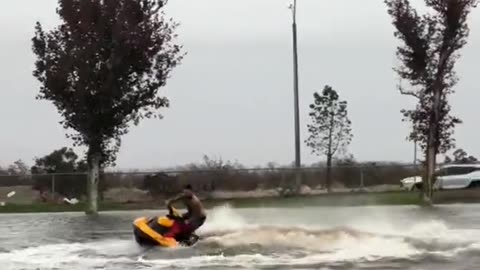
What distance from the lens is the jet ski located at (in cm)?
2014

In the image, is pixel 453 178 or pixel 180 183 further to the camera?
pixel 453 178

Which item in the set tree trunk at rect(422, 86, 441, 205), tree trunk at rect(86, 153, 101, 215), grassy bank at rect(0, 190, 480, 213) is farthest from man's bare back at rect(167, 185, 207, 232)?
tree trunk at rect(422, 86, 441, 205)

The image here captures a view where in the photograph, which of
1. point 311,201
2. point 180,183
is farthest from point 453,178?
point 180,183

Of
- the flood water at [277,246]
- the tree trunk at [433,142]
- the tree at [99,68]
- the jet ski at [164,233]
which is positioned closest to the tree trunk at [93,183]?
the tree at [99,68]

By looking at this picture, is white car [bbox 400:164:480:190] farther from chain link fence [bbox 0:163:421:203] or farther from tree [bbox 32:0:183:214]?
tree [bbox 32:0:183:214]

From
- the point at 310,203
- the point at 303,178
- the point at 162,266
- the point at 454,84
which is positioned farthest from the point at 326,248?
the point at 303,178

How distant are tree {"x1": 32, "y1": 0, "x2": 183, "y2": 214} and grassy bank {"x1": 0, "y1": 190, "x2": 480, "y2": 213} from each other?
404cm

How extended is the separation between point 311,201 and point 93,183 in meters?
9.91

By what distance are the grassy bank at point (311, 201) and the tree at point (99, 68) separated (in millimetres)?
4037

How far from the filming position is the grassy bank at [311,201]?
40.7m

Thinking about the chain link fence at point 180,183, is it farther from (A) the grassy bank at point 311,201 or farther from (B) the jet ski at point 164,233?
(B) the jet ski at point 164,233

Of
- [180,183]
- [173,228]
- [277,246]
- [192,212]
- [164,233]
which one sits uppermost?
[180,183]

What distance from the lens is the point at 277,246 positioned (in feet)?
66.2

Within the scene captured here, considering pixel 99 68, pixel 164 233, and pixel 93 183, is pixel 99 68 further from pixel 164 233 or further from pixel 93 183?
pixel 164 233
